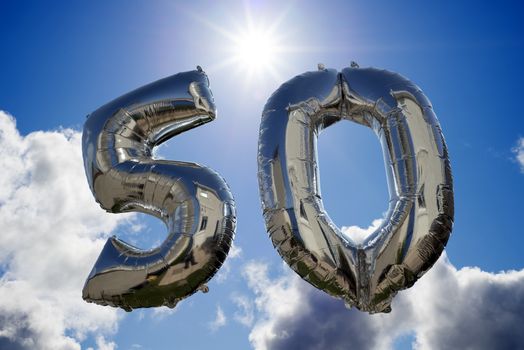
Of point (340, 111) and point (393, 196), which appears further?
point (340, 111)

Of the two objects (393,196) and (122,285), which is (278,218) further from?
(122,285)

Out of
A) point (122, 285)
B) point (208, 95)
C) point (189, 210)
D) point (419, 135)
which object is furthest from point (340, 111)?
point (122, 285)

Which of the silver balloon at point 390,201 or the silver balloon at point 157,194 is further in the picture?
the silver balloon at point 157,194

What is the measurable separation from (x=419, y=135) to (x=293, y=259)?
1596mm

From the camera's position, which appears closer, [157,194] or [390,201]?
[390,201]

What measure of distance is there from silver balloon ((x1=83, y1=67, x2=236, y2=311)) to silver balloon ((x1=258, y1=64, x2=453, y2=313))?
532 millimetres

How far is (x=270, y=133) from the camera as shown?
17.9 feet

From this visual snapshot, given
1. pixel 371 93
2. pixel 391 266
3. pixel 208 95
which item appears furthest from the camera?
pixel 208 95

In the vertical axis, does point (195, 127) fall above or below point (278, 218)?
above

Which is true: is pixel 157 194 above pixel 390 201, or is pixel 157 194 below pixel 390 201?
below

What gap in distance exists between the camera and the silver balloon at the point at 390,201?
16.5 ft

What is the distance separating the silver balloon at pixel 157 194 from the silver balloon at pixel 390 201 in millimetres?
532

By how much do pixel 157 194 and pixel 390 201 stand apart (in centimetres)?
211

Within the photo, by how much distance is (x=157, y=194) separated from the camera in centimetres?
555
